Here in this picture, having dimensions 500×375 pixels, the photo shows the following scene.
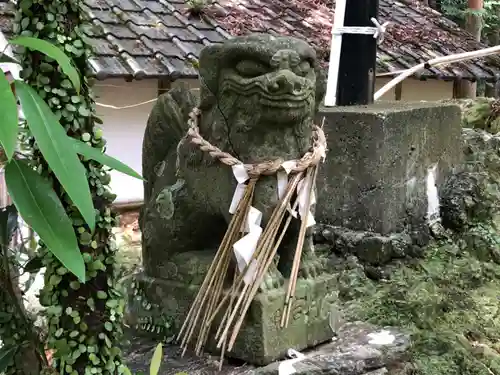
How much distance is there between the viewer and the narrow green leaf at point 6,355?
1473mm

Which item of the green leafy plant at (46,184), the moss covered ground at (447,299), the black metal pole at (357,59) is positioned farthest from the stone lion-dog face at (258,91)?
the black metal pole at (357,59)

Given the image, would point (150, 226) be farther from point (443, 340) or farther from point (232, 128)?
point (443, 340)

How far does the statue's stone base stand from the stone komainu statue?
0.06 m

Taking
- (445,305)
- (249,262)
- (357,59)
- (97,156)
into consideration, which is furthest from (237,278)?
(357,59)

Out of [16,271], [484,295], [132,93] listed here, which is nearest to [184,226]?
[16,271]

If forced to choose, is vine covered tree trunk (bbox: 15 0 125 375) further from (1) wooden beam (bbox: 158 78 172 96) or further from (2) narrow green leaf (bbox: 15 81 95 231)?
(1) wooden beam (bbox: 158 78 172 96)

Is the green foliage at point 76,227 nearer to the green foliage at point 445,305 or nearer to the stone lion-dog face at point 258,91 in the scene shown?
the stone lion-dog face at point 258,91

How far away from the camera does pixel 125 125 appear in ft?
15.8

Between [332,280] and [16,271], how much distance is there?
1.18 m

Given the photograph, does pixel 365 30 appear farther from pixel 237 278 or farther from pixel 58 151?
pixel 58 151

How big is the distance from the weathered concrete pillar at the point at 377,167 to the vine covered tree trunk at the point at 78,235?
194 cm

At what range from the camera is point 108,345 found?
61.0 inches

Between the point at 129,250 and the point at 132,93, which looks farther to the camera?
the point at 132,93

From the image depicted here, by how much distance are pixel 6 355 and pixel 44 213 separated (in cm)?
58
